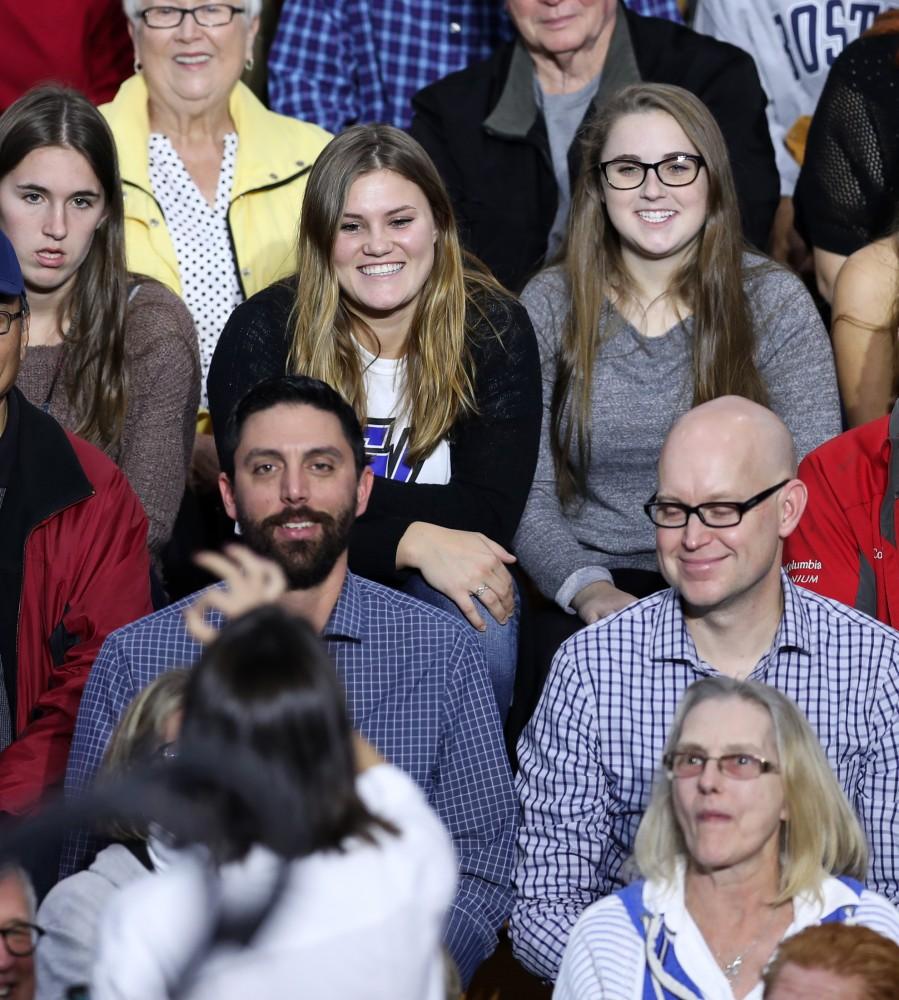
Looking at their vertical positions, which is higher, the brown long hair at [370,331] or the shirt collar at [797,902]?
the brown long hair at [370,331]

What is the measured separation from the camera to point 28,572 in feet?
10.1


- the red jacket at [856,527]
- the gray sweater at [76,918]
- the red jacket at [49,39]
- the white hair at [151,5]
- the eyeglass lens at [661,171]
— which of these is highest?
the white hair at [151,5]

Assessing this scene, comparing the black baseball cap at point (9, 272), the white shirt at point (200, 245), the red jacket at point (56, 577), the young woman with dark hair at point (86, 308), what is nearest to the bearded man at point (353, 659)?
the red jacket at point (56, 577)

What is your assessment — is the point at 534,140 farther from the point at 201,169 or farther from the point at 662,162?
the point at 201,169

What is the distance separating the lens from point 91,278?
3.67 meters

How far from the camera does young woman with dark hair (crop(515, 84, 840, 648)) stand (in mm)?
3635

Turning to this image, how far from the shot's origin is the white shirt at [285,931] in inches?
68.4

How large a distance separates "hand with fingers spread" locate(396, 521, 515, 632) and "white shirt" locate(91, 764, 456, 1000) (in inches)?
55.8

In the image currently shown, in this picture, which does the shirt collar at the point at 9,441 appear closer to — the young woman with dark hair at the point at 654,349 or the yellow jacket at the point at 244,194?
the yellow jacket at the point at 244,194

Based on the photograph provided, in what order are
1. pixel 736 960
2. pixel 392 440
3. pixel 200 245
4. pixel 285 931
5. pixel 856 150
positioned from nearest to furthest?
1. pixel 285 931
2. pixel 736 960
3. pixel 392 440
4. pixel 856 150
5. pixel 200 245

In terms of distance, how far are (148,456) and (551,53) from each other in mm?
1388

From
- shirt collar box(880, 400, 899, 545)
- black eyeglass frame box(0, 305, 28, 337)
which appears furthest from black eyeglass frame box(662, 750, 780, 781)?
black eyeglass frame box(0, 305, 28, 337)

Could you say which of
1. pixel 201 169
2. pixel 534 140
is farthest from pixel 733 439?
pixel 201 169

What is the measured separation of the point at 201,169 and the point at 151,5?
1.26 feet
